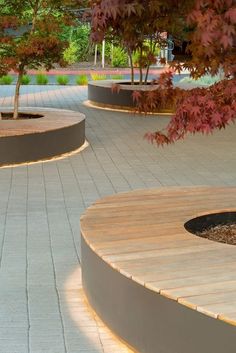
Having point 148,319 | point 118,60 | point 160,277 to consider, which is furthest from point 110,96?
point 118,60

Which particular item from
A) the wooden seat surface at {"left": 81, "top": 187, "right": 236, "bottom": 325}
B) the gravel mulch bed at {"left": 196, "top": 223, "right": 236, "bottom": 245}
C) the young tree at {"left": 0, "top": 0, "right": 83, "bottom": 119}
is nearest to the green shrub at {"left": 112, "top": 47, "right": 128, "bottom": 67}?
the young tree at {"left": 0, "top": 0, "right": 83, "bottom": 119}

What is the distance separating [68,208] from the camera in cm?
885

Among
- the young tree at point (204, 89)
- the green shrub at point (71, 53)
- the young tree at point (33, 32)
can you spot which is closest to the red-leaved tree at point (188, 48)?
the young tree at point (204, 89)

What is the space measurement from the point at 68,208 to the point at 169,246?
3.49 metres

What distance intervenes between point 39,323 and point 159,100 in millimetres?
1760

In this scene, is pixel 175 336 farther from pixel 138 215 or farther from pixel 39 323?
pixel 138 215

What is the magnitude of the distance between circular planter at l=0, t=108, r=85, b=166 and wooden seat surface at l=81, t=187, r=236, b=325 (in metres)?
4.73

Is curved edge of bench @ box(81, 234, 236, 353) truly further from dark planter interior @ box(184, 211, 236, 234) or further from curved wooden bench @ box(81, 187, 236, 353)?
dark planter interior @ box(184, 211, 236, 234)

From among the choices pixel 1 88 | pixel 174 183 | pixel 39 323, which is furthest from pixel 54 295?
pixel 1 88

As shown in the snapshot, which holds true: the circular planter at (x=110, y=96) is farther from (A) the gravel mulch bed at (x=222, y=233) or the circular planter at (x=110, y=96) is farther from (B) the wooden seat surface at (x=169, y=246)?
(A) the gravel mulch bed at (x=222, y=233)

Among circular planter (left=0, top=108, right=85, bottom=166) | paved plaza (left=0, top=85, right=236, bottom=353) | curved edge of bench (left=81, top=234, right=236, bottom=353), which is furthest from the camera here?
circular planter (left=0, top=108, right=85, bottom=166)

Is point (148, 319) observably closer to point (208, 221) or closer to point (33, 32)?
point (208, 221)

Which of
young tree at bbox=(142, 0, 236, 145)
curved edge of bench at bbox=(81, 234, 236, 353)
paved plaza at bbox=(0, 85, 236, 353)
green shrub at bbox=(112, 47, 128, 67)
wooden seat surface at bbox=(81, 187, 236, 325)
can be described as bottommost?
green shrub at bbox=(112, 47, 128, 67)

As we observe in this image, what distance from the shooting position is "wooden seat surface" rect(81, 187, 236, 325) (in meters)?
4.52
